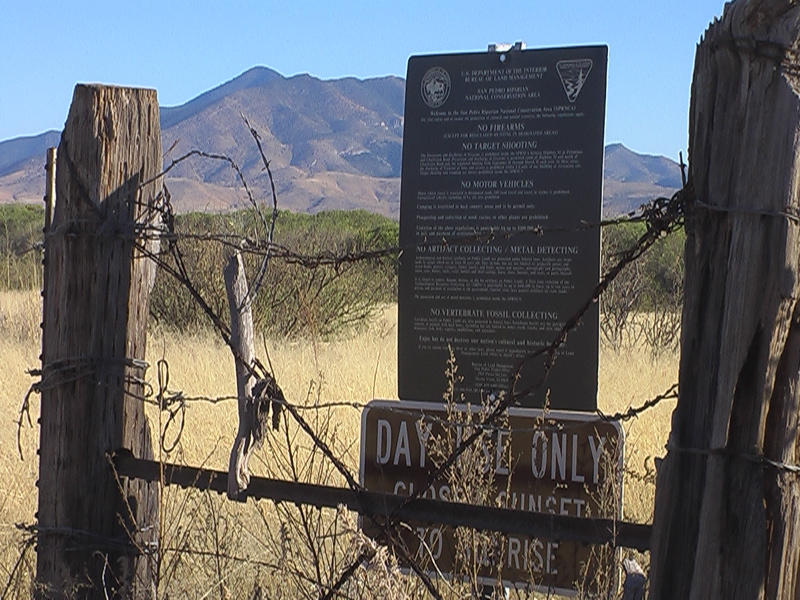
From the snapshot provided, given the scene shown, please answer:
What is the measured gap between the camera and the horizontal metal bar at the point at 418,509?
114 inches

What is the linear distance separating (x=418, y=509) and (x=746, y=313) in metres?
1.33

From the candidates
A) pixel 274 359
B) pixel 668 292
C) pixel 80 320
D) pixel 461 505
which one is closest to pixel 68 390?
pixel 80 320

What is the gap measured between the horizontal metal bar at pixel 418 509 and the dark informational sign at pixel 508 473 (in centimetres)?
49

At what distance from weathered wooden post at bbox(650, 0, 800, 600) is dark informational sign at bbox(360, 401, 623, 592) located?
143 centimetres

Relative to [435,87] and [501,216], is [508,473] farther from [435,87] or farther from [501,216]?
[435,87]

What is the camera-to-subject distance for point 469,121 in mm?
4074

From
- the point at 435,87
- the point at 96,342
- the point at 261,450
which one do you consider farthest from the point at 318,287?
the point at 96,342

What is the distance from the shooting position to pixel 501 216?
3988 mm

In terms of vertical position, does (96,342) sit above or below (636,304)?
above

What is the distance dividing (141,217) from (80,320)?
393 mm

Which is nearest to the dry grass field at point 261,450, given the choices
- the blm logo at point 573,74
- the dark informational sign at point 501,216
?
the dark informational sign at point 501,216

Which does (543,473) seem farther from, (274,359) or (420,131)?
(274,359)

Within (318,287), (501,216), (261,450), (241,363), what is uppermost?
(501,216)

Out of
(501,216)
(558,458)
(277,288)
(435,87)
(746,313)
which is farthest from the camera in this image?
(277,288)
